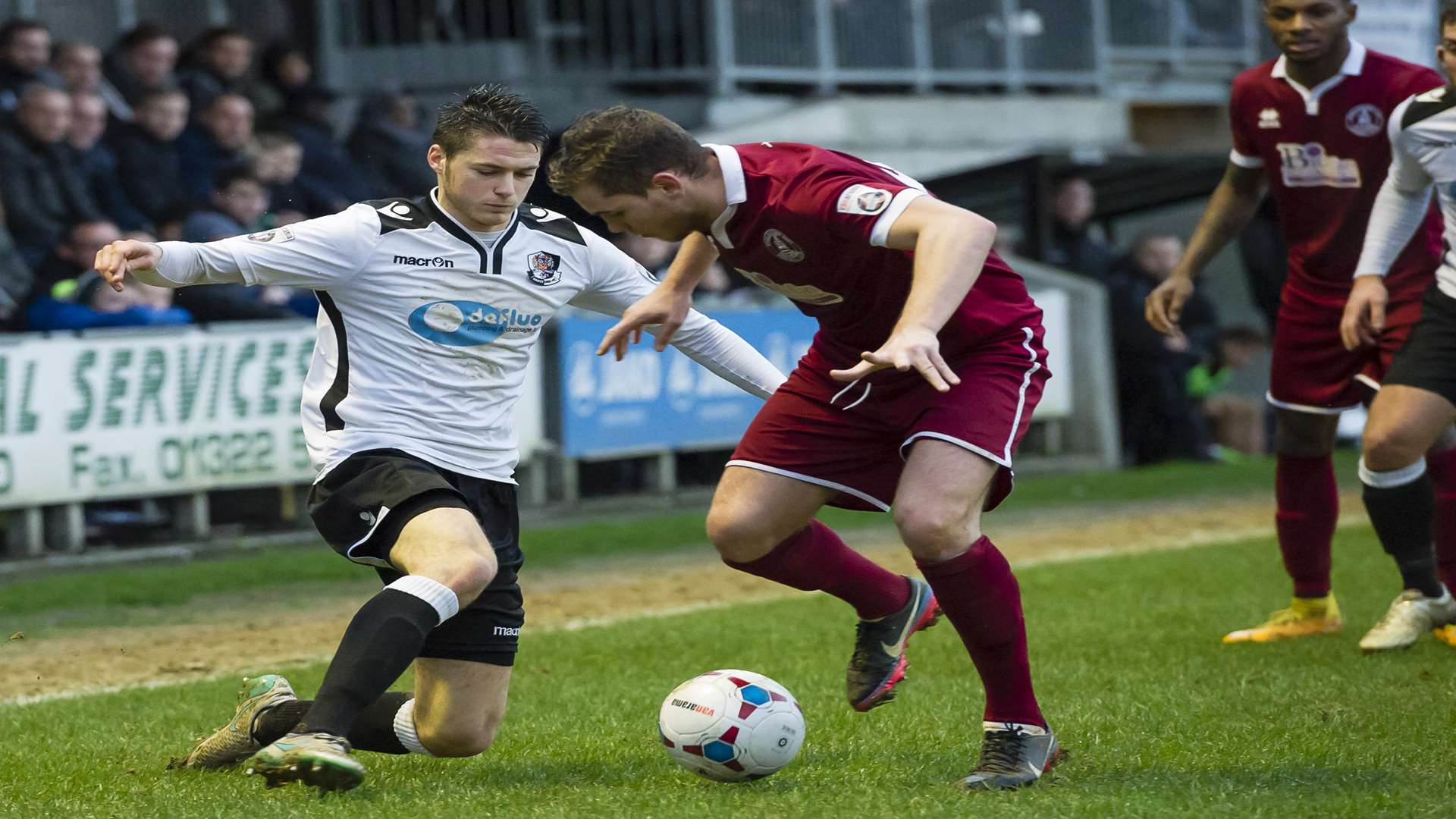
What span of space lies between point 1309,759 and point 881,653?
1.24 metres

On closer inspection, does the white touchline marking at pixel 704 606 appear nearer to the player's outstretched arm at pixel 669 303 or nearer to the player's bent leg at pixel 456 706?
the player's bent leg at pixel 456 706

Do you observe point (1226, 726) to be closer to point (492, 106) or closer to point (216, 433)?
point (492, 106)

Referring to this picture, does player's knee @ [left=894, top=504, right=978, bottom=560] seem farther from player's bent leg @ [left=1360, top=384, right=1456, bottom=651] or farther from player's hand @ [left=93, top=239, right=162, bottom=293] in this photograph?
player's bent leg @ [left=1360, top=384, right=1456, bottom=651]

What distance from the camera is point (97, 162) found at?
11930mm

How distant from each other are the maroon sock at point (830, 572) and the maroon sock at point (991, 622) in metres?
0.63

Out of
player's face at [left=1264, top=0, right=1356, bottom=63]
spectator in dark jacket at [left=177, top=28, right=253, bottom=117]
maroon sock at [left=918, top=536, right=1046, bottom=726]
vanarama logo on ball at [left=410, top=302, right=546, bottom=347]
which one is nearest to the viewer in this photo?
maroon sock at [left=918, top=536, right=1046, bottom=726]

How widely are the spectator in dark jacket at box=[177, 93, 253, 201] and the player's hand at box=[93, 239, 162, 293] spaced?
7.99 m

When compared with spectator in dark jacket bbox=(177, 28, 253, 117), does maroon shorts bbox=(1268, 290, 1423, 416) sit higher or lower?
lower

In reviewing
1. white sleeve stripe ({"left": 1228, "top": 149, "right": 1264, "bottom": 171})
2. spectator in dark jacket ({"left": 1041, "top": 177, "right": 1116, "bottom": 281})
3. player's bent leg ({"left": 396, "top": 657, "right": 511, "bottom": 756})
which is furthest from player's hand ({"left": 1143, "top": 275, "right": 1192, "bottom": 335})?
spectator in dark jacket ({"left": 1041, "top": 177, "right": 1116, "bottom": 281})

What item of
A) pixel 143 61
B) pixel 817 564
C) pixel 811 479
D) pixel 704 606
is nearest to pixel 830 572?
pixel 817 564

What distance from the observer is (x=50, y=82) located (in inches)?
467

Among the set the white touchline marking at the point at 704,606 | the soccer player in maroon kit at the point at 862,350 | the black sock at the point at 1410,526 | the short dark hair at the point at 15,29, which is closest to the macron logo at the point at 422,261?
the soccer player in maroon kit at the point at 862,350

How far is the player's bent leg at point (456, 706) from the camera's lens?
4930mm

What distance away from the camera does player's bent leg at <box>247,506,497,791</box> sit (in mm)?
4168
